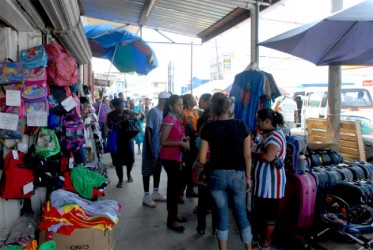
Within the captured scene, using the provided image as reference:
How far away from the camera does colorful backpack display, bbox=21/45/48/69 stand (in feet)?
10.0

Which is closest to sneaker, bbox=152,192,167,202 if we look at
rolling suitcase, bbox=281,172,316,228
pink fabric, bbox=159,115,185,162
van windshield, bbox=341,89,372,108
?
pink fabric, bbox=159,115,185,162

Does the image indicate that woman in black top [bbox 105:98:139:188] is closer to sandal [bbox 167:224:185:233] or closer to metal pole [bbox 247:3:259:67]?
sandal [bbox 167:224:185:233]

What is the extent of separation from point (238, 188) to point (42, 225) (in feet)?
5.93

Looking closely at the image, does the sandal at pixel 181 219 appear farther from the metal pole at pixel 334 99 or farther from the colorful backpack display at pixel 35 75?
the metal pole at pixel 334 99

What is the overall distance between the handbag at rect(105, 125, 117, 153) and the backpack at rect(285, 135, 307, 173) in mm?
3374

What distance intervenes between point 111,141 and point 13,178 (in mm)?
2972

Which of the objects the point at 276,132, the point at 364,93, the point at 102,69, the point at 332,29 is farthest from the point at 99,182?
the point at 102,69

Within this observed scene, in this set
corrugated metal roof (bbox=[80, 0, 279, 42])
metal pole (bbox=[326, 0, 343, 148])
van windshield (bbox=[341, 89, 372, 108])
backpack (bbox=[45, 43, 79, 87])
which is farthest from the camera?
van windshield (bbox=[341, 89, 372, 108])

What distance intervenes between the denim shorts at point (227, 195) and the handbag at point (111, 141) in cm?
341

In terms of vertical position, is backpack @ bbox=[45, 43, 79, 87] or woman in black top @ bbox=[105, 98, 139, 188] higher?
backpack @ bbox=[45, 43, 79, 87]

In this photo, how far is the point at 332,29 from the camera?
4.02 meters

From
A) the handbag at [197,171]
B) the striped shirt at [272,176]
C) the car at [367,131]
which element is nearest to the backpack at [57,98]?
the handbag at [197,171]

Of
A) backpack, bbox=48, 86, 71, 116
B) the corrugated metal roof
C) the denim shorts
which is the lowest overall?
the denim shorts

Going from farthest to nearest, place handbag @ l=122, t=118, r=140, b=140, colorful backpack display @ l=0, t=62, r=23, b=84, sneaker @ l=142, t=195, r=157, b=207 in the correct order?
handbag @ l=122, t=118, r=140, b=140 → sneaker @ l=142, t=195, r=157, b=207 → colorful backpack display @ l=0, t=62, r=23, b=84
